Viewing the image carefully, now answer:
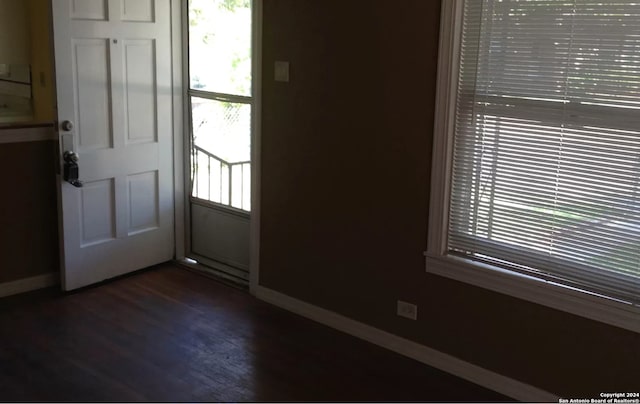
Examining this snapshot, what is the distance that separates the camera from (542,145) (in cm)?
276

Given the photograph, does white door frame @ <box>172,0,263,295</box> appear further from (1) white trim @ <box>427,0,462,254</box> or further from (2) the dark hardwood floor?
(1) white trim @ <box>427,0,462,254</box>

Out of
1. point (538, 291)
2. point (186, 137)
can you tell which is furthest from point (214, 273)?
point (538, 291)

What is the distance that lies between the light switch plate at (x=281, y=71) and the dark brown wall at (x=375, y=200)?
4cm

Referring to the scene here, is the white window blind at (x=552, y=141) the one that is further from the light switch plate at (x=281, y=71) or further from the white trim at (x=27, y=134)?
the white trim at (x=27, y=134)

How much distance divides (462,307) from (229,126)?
1.94 meters

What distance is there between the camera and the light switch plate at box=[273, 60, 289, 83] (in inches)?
143

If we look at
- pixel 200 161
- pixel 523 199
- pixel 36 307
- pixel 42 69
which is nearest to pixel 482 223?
pixel 523 199

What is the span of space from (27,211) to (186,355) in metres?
1.45

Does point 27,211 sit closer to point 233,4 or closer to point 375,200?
point 233,4

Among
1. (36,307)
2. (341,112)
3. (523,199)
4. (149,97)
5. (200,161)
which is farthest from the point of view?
(200,161)

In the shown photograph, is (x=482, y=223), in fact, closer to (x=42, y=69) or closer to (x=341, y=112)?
(x=341, y=112)

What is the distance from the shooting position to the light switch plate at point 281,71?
11.9ft

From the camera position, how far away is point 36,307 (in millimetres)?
3820

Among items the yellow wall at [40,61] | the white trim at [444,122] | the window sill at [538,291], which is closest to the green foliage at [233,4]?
the yellow wall at [40,61]
